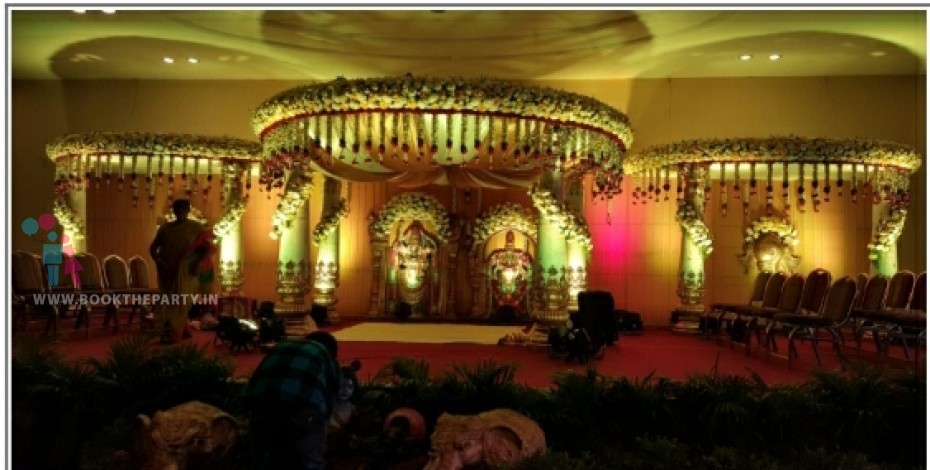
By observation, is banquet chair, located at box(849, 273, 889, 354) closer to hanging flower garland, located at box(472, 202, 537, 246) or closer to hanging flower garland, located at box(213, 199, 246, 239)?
hanging flower garland, located at box(472, 202, 537, 246)

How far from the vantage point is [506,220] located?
10.2m

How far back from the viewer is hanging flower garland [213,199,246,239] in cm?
944

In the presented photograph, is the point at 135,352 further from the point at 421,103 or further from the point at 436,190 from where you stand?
the point at 436,190

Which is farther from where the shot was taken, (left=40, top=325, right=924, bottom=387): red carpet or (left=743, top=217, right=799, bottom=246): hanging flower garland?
(left=743, top=217, right=799, bottom=246): hanging flower garland

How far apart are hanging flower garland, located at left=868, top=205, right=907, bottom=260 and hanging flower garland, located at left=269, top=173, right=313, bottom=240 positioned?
6.45 metres

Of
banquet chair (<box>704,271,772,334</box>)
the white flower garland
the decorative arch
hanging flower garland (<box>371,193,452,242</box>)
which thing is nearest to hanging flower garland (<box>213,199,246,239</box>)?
hanging flower garland (<box>371,193,452,242</box>)

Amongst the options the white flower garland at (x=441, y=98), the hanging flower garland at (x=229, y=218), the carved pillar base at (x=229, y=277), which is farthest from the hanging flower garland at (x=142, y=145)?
the white flower garland at (x=441, y=98)

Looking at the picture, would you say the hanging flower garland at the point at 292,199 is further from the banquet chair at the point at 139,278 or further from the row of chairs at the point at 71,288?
the banquet chair at the point at 139,278

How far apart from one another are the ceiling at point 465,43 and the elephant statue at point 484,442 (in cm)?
502

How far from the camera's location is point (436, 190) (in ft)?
34.7

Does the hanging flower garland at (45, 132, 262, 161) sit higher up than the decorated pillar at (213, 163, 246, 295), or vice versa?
the hanging flower garland at (45, 132, 262, 161)

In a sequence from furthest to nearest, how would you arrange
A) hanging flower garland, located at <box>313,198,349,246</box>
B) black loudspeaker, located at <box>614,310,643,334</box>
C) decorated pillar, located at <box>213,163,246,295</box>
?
1. decorated pillar, located at <box>213,163,246,295</box>
2. hanging flower garland, located at <box>313,198,349,246</box>
3. black loudspeaker, located at <box>614,310,643,334</box>

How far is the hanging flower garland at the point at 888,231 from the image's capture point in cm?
883

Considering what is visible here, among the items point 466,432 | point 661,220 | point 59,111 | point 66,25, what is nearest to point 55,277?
point 66,25
